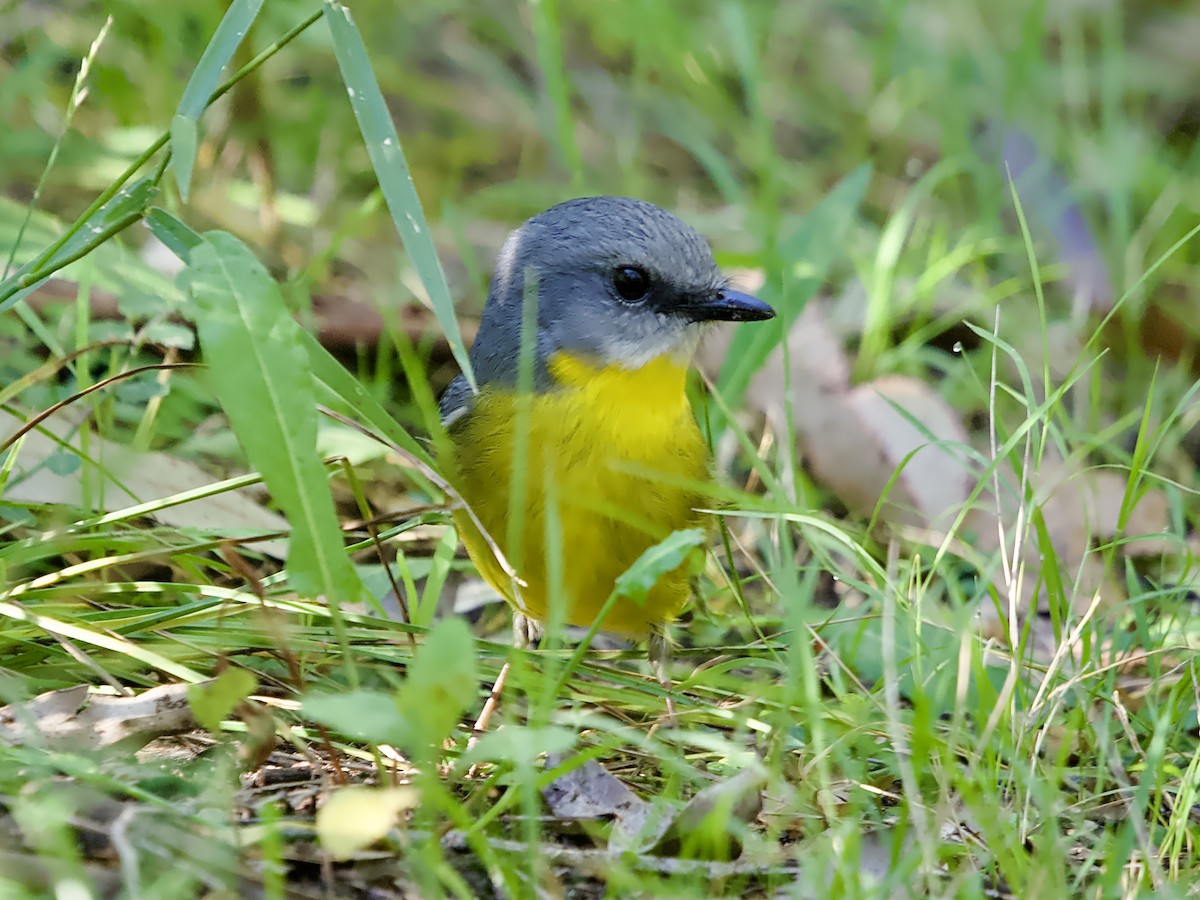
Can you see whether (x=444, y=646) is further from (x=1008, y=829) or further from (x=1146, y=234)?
(x=1146, y=234)

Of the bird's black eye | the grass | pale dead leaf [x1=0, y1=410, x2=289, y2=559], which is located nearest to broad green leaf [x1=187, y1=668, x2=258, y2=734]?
the grass

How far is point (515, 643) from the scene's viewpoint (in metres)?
3.91

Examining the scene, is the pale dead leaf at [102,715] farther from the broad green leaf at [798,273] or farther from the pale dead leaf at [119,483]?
the broad green leaf at [798,273]

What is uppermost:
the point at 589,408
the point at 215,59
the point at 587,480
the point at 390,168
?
the point at 215,59

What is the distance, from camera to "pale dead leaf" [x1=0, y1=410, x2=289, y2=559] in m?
3.41

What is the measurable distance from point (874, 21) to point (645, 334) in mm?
5163

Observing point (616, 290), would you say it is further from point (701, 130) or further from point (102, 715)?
point (701, 130)

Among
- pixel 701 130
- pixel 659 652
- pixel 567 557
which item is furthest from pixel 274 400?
pixel 701 130

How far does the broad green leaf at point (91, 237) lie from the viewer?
9.43 ft

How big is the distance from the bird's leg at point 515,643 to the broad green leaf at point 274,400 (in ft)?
1.78

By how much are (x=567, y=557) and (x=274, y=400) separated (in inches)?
42.7

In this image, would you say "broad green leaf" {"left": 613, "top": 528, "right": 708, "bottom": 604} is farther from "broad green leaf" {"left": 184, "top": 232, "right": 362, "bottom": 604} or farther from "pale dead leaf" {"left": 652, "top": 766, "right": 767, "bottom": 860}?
"broad green leaf" {"left": 184, "top": 232, "right": 362, "bottom": 604}

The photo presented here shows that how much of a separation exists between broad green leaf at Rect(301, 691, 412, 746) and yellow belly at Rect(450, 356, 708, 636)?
3.49 feet

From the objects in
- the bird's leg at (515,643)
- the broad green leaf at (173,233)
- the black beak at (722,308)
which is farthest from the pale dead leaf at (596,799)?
the black beak at (722,308)
